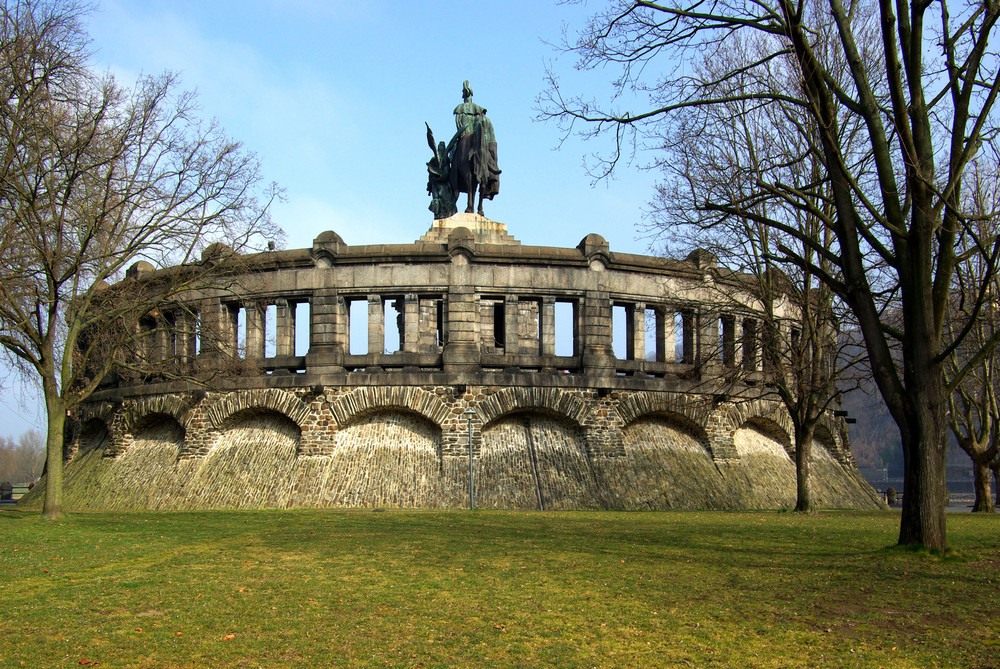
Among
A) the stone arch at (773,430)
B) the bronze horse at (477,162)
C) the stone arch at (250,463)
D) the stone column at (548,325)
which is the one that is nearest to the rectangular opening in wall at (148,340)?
the stone arch at (250,463)

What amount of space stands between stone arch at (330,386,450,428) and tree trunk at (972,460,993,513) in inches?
607

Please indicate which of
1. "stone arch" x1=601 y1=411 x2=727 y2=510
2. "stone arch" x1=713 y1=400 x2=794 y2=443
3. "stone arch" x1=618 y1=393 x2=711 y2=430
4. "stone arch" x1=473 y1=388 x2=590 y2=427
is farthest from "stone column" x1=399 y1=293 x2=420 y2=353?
"stone arch" x1=713 y1=400 x2=794 y2=443

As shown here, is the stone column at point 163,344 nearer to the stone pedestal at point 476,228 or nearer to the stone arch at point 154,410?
the stone arch at point 154,410

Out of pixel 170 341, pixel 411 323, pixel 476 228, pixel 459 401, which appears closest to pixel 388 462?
pixel 459 401

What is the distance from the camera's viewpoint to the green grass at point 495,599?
7.65m

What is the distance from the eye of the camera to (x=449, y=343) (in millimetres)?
24547

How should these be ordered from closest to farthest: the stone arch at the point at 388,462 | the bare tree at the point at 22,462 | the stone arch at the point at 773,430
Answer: the stone arch at the point at 388,462
the stone arch at the point at 773,430
the bare tree at the point at 22,462

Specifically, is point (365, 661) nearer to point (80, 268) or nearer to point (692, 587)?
point (692, 587)

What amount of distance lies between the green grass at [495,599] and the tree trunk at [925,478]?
0.32 meters

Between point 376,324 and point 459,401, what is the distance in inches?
130

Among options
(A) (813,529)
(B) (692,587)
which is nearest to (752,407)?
(A) (813,529)

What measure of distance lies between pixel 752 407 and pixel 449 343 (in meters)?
9.44

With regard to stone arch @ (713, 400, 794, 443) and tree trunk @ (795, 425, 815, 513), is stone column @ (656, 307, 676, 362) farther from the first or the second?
tree trunk @ (795, 425, 815, 513)

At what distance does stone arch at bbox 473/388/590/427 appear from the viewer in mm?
24000
